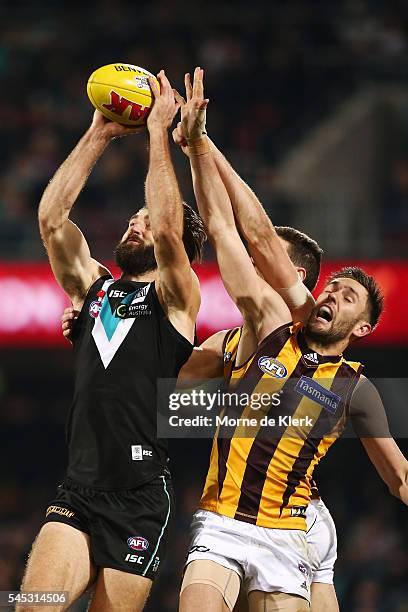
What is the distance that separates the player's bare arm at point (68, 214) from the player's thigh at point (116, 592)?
1280mm

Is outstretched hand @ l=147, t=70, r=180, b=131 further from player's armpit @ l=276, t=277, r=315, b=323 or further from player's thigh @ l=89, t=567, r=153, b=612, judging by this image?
player's thigh @ l=89, t=567, r=153, b=612

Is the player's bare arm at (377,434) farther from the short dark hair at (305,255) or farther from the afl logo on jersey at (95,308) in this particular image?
the afl logo on jersey at (95,308)

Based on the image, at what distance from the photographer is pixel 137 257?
16.4 ft

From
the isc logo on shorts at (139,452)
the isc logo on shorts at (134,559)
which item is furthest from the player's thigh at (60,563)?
the isc logo on shorts at (139,452)

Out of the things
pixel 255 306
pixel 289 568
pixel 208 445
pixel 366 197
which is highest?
pixel 255 306

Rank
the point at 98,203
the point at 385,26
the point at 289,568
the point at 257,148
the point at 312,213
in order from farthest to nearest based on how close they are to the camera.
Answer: the point at 385,26, the point at 257,148, the point at 98,203, the point at 312,213, the point at 289,568

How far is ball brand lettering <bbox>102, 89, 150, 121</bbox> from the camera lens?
15.9 feet

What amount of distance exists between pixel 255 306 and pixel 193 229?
0.58 metres

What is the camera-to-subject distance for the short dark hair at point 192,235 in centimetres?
514

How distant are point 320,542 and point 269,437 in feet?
2.69

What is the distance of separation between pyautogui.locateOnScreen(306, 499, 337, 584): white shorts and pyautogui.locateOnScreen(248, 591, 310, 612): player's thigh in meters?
0.58

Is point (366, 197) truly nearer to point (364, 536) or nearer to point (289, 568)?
point (364, 536)

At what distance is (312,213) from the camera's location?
10828mm

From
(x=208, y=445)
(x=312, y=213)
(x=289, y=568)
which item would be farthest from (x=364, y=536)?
(x=289, y=568)
